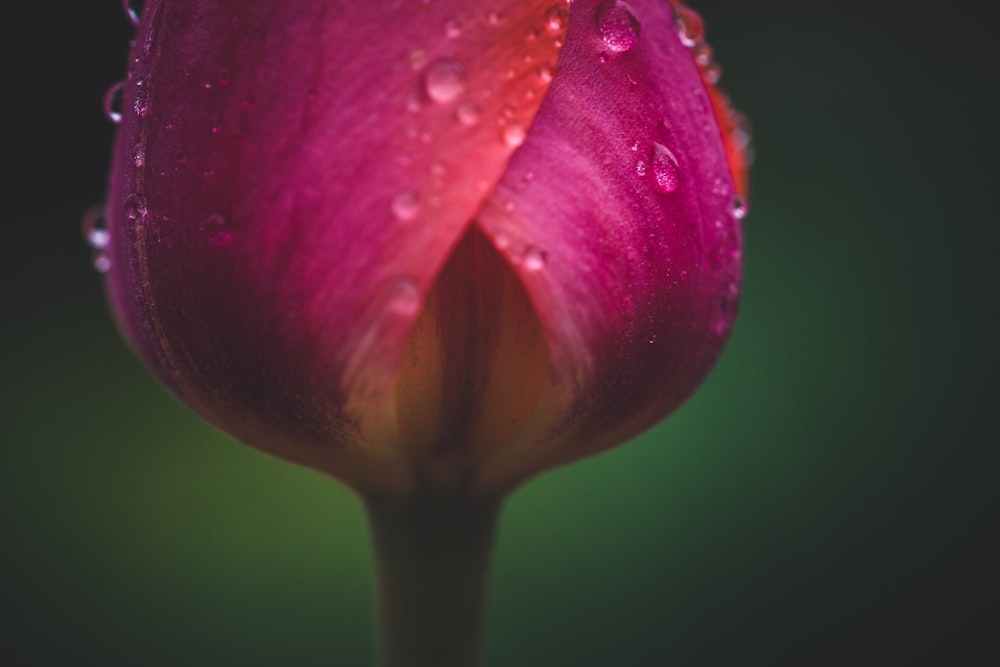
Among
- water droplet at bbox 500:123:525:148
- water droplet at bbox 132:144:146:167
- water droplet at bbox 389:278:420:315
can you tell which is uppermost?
water droplet at bbox 132:144:146:167

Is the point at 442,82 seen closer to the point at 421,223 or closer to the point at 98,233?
the point at 421,223

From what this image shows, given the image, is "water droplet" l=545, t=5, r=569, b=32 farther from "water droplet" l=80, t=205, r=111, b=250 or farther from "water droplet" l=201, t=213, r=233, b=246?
"water droplet" l=80, t=205, r=111, b=250

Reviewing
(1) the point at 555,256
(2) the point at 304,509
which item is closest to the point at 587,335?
(1) the point at 555,256

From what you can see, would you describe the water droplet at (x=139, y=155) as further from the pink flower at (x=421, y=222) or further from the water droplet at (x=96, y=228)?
the water droplet at (x=96, y=228)

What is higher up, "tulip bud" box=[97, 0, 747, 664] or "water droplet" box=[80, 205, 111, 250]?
"water droplet" box=[80, 205, 111, 250]

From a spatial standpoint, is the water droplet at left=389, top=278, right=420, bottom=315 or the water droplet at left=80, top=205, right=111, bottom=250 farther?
the water droplet at left=80, top=205, right=111, bottom=250

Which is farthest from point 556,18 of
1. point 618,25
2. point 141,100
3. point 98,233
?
point 98,233

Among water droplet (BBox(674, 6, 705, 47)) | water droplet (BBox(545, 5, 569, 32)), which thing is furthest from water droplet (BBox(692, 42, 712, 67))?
water droplet (BBox(545, 5, 569, 32))
